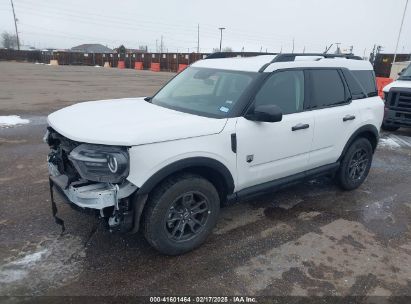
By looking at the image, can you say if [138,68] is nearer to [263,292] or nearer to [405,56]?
[405,56]

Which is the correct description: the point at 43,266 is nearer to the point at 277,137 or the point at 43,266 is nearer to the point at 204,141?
the point at 204,141

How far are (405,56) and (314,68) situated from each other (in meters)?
21.8

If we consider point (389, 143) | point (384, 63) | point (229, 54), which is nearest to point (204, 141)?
point (229, 54)

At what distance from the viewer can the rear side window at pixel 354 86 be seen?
189 inches

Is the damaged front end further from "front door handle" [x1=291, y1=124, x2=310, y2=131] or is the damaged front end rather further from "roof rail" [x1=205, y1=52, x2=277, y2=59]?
"roof rail" [x1=205, y1=52, x2=277, y2=59]

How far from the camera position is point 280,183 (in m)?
4.07

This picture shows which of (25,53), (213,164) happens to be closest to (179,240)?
(213,164)

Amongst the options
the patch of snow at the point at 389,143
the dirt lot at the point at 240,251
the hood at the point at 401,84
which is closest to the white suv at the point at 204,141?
the dirt lot at the point at 240,251

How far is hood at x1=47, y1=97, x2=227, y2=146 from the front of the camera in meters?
2.85

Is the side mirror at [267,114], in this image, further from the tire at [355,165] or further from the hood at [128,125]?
the tire at [355,165]

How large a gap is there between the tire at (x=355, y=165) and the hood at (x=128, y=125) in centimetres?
243

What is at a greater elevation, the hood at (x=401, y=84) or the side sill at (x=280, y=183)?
the hood at (x=401, y=84)

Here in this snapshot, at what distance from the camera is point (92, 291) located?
2.88m

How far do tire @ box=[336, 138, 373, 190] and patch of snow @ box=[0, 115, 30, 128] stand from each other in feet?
25.3
